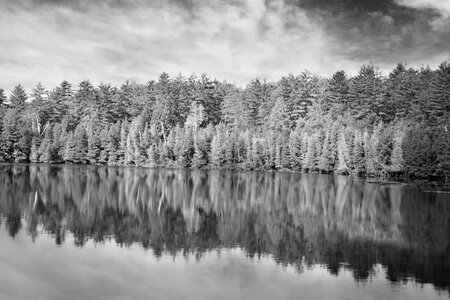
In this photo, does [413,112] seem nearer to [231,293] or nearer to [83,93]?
[231,293]

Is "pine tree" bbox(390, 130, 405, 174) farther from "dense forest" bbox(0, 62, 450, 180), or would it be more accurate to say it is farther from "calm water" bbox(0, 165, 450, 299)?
"calm water" bbox(0, 165, 450, 299)

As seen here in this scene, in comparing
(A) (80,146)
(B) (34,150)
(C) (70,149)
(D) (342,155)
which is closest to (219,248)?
(D) (342,155)

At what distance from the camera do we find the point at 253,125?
10156 cm

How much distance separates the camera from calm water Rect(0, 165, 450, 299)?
47.8 ft

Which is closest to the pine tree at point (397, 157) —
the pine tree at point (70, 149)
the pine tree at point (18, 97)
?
the pine tree at point (70, 149)

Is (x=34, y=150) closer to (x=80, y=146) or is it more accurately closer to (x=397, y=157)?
(x=80, y=146)

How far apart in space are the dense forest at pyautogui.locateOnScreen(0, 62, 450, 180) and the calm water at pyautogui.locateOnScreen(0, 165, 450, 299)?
3166 centimetres

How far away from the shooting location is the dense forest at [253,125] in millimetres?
68137

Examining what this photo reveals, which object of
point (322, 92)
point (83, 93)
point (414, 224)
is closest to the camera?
point (414, 224)

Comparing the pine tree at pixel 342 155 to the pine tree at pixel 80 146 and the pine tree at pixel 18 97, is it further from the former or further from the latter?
the pine tree at pixel 18 97

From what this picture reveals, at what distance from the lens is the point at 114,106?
107m

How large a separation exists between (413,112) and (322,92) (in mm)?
23548

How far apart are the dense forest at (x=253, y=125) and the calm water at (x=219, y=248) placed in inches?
1246

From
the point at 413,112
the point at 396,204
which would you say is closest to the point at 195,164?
the point at 413,112
